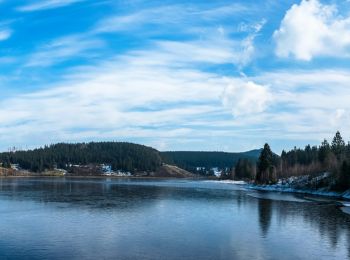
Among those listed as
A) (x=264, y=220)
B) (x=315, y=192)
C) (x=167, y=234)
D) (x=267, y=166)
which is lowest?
(x=315, y=192)

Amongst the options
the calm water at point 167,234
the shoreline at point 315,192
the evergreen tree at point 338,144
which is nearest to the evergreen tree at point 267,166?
the shoreline at point 315,192

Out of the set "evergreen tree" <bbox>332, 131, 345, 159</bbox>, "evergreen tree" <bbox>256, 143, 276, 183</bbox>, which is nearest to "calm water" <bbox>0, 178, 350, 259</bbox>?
"evergreen tree" <bbox>256, 143, 276, 183</bbox>

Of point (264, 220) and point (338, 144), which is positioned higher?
point (338, 144)

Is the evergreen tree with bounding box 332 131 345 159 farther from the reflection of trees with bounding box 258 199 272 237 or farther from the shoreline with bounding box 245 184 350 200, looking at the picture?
the reflection of trees with bounding box 258 199 272 237

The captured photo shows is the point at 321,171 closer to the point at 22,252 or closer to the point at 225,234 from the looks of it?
the point at 225,234

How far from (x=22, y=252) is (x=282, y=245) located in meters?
20.5

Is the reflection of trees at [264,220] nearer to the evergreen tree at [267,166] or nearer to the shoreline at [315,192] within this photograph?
the shoreline at [315,192]

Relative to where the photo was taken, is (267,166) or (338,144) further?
(338,144)

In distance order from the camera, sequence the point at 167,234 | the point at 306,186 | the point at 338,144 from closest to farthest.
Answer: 1. the point at 167,234
2. the point at 306,186
3. the point at 338,144


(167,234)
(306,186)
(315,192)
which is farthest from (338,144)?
(167,234)

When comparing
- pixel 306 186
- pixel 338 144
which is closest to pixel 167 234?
pixel 306 186

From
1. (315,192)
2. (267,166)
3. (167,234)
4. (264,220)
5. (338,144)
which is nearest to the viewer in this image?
(167,234)

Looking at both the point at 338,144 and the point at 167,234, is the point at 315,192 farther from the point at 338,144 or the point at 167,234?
the point at 167,234

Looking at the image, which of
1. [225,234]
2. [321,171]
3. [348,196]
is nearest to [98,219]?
[225,234]
